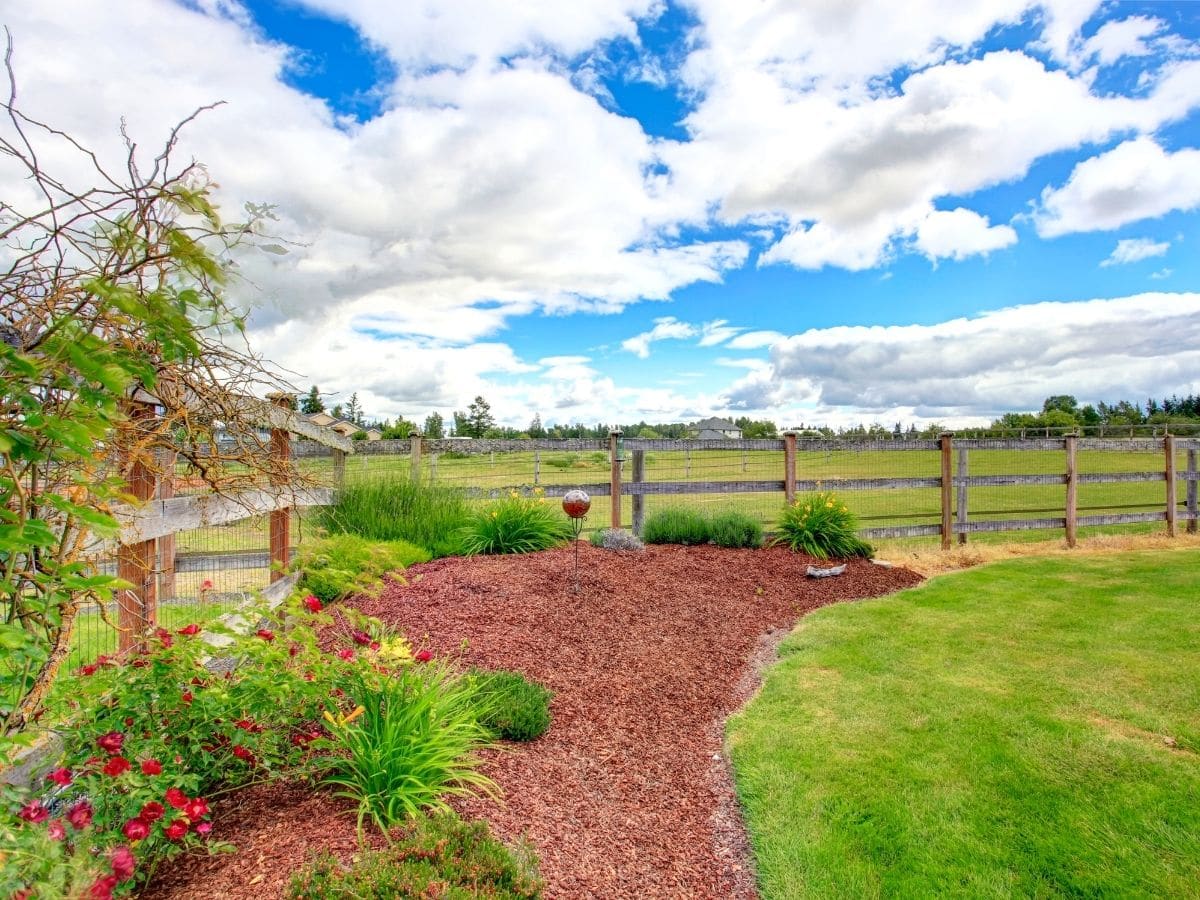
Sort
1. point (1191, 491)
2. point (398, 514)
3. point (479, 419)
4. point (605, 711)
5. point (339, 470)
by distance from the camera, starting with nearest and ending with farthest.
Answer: point (605, 711), point (339, 470), point (398, 514), point (1191, 491), point (479, 419)

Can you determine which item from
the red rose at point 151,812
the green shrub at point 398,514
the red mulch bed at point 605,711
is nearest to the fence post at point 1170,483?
the red mulch bed at point 605,711

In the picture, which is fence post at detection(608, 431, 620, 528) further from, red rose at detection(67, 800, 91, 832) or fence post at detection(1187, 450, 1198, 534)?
fence post at detection(1187, 450, 1198, 534)

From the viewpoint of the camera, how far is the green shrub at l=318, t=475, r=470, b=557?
7.00 m

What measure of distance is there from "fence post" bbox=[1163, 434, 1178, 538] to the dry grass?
264 millimetres

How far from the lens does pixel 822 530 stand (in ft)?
27.8

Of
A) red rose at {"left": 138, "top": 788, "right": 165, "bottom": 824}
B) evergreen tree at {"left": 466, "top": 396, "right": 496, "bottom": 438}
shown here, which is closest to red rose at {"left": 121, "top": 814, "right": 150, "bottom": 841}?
red rose at {"left": 138, "top": 788, "right": 165, "bottom": 824}

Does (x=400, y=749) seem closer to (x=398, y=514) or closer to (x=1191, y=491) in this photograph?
(x=398, y=514)

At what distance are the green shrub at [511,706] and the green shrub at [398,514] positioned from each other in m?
3.55

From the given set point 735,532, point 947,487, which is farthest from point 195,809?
point 947,487

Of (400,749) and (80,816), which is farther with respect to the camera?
(400,749)

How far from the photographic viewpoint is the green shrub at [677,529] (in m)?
8.48

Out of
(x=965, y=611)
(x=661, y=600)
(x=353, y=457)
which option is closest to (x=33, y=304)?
(x=661, y=600)

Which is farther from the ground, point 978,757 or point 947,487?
point 947,487

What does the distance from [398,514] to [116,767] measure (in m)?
5.47
